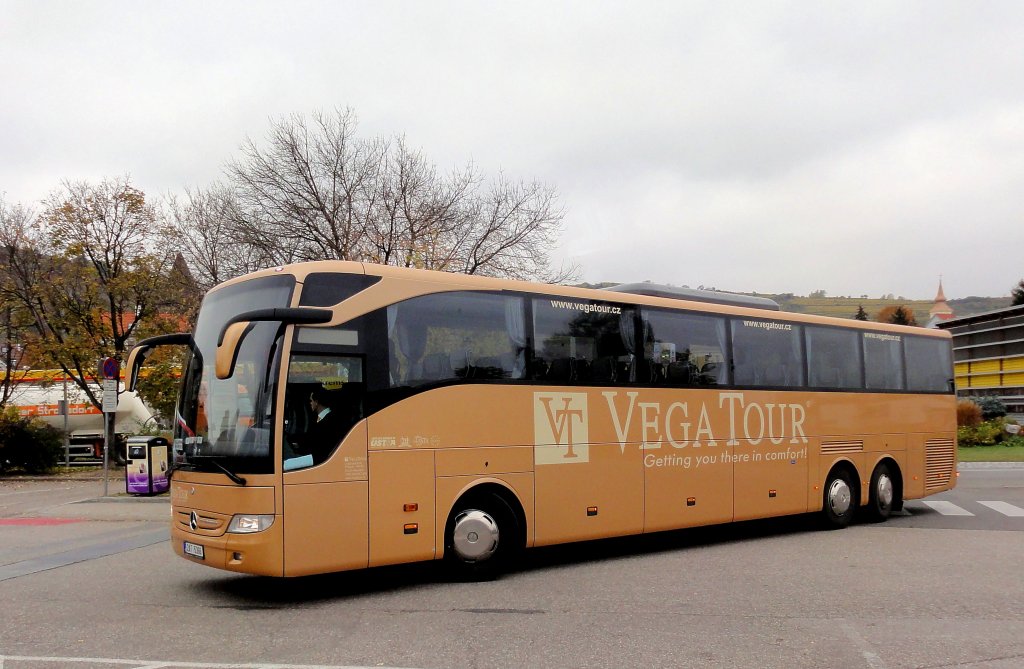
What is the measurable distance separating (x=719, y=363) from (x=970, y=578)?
13.6ft

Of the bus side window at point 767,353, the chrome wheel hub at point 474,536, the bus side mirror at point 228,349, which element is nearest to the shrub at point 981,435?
the bus side window at point 767,353

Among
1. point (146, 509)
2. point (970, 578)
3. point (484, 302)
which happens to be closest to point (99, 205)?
point (146, 509)

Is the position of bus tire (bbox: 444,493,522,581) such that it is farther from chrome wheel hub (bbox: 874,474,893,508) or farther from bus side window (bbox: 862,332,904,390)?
chrome wheel hub (bbox: 874,474,893,508)

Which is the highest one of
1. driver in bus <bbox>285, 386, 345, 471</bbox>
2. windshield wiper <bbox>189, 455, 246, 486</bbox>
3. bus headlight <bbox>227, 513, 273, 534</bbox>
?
driver in bus <bbox>285, 386, 345, 471</bbox>

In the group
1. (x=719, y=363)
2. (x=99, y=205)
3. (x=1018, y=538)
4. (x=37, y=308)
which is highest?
(x=99, y=205)

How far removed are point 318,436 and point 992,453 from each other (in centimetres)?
2696

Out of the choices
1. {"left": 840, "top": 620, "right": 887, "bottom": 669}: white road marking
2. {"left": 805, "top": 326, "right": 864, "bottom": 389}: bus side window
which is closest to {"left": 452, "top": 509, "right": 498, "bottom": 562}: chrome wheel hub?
{"left": 840, "top": 620, "right": 887, "bottom": 669}: white road marking

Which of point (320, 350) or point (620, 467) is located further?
point (620, 467)

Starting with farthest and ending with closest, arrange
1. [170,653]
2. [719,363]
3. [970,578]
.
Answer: [719,363]
[970,578]
[170,653]

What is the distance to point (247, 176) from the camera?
96.9 ft

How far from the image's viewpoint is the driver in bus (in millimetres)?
8385

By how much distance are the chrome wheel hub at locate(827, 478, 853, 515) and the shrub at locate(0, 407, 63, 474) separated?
24.5 m

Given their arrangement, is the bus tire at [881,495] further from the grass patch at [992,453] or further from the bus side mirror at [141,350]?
the grass patch at [992,453]

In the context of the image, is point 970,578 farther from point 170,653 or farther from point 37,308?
point 37,308
